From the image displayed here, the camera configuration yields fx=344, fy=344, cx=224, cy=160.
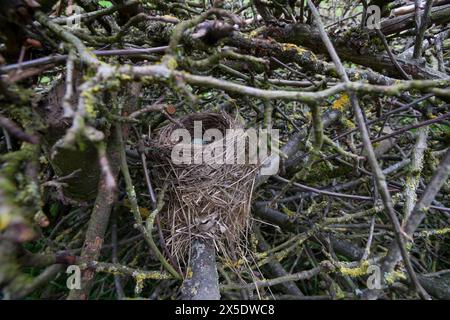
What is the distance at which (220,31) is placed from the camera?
762mm

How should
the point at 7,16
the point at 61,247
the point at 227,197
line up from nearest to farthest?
the point at 7,16, the point at 227,197, the point at 61,247

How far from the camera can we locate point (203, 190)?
1523mm

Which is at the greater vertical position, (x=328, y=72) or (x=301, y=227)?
(x=328, y=72)

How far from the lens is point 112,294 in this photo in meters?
2.06

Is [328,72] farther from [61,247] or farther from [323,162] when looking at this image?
[61,247]

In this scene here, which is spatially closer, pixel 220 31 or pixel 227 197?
pixel 220 31

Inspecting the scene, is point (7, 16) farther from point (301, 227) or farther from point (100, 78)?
point (301, 227)

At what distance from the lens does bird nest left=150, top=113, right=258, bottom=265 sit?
1449 millimetres

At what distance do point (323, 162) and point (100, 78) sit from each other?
1.23 m

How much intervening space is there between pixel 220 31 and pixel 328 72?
0.78m

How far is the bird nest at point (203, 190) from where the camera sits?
1449mm

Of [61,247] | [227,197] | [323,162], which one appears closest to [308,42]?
[323,162]

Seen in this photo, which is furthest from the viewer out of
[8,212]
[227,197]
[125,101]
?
[227,197]

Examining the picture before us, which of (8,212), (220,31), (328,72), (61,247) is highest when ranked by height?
(328,72)
